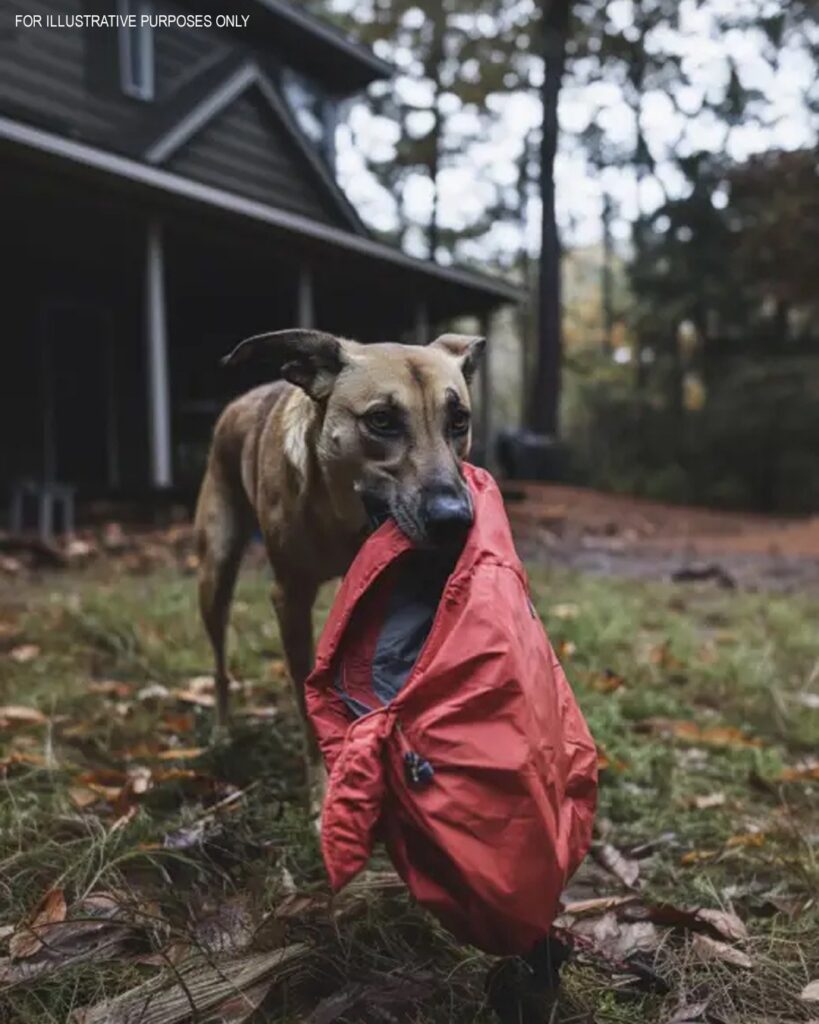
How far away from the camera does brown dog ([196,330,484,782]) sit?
83.5 inches

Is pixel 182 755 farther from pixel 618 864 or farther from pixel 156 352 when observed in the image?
pixel 156 352

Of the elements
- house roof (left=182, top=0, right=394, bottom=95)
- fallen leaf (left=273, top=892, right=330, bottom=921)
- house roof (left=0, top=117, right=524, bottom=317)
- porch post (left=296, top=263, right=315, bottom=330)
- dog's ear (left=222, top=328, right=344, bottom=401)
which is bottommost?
fallen leaf (left=273, top=892, right=330, bottom=921)

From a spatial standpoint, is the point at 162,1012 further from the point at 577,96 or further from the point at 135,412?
the point at 577,96

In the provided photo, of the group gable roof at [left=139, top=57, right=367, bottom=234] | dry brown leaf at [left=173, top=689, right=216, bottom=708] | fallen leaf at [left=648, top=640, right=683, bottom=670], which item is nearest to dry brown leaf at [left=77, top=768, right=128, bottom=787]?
dry brown leaf at [left=173, top=689, right=216, bottom=708]

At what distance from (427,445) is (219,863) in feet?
3.88

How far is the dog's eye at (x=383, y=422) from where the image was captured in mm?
2229

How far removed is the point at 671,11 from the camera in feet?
65.5

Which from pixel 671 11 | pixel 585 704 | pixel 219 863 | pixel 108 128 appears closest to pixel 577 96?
pixel 671 11

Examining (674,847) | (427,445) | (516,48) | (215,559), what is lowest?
(674,847)

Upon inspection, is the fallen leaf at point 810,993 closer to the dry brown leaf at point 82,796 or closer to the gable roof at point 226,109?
the dry brown leaf at point 82,796

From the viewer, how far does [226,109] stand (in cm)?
1251

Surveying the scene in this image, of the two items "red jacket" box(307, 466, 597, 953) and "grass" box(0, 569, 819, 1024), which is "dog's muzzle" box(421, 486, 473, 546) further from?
"grass" box(0, 569, 819, 1024)

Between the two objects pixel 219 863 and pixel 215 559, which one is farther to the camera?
pixel 215 559

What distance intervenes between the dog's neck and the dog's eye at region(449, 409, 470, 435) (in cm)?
28
